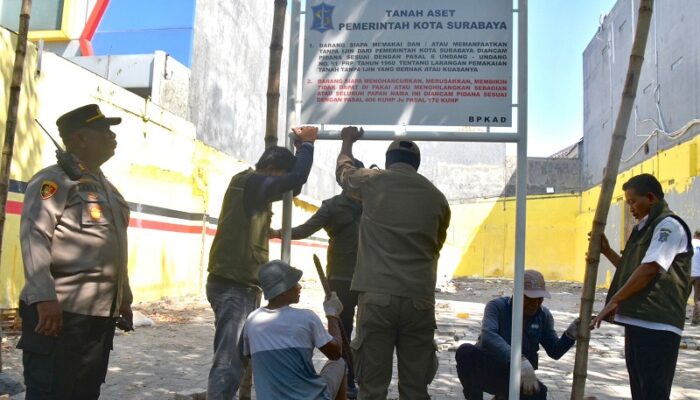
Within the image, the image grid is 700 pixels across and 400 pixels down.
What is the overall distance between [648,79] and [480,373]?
57.8 ft

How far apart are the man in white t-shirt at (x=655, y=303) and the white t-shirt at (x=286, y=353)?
65.1 inches

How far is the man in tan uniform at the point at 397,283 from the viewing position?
337 centimetres

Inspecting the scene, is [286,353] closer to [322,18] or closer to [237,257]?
[237,257]

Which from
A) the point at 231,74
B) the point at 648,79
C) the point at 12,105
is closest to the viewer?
the point at 12,105

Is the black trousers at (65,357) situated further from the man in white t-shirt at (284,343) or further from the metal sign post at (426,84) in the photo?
the metal sign post at (426,84)

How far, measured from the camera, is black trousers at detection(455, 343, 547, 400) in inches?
163

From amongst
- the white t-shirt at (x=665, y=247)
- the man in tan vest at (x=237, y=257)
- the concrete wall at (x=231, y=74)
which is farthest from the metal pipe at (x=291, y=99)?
the concrete wall at (x=231, y=74)

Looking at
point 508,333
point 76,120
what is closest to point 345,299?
point 508,333

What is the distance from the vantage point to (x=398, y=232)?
11.2 ft

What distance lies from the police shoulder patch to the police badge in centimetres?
172

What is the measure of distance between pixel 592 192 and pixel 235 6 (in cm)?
1813

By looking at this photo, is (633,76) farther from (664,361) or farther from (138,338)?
(138,338)

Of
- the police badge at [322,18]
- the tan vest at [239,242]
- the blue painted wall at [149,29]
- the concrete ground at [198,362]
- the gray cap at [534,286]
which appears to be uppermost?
the blue painted wall at [149,29]

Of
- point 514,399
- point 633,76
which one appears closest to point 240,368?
point 514,399
